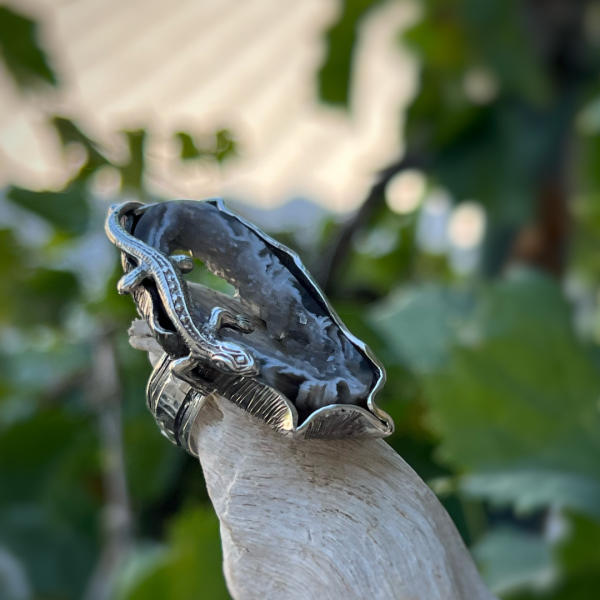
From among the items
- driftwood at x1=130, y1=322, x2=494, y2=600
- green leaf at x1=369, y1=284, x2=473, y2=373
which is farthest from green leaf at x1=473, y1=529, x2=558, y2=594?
driftwood at x1=130, y1=322, x2=494, y2=600

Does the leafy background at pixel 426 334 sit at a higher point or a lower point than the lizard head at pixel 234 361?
lower

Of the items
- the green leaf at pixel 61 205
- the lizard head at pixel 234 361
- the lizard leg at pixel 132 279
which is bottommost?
the green leaf at pixel 61 205

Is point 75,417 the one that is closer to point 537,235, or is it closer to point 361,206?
point 361,206

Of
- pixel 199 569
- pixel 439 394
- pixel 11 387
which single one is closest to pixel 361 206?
pixel 439 394

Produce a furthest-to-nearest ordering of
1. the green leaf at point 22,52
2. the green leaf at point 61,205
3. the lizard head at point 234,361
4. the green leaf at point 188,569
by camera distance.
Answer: the green leaf at point 22,52, the green leaf at point 61,205, the green leaf at point 188,569, the lizard head at point 234,361

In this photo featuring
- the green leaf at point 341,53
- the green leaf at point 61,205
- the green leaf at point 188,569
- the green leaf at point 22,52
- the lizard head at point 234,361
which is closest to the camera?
the lizard head at point 234,361

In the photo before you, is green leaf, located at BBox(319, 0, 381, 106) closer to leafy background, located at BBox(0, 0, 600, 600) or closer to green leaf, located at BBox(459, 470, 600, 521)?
leafy background, located at BBox(0, 0, 600, 600)

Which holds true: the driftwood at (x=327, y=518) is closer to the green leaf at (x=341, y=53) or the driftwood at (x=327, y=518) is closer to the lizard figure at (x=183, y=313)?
the lizard figure at (x=183, y=313)

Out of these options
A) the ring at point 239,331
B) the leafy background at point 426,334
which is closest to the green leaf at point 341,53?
the leafy background at point 426,334

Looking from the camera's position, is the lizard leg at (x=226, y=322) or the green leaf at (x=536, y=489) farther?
A: the green leaf at (x=536, y=489)
